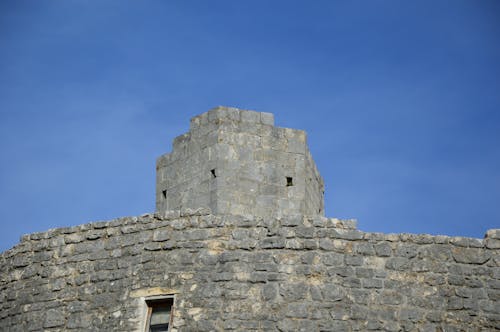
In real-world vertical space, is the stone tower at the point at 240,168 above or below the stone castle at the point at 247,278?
→ above

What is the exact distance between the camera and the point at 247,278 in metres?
15.1

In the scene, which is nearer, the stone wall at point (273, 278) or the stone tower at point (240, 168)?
the stone wall at point (273, 278)

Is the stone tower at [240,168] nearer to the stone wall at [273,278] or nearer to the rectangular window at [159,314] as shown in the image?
the stone wall at [273,278]

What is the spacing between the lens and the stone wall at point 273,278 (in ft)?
48.8

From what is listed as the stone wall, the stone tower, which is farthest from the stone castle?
the stone tower

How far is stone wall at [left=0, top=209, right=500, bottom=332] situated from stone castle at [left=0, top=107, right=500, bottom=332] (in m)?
0.01

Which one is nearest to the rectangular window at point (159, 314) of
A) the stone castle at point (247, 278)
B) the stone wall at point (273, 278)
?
the stone castle at point (247, 278)

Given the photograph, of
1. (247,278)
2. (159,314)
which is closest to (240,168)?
(247,278)

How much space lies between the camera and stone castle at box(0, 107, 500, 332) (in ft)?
48.8

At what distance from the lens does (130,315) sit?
1516 cm

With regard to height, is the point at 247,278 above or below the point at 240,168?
below

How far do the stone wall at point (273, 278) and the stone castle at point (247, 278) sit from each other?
15 mm

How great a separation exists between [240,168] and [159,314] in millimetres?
3492

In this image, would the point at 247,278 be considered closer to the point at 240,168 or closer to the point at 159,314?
the point at 159,314
